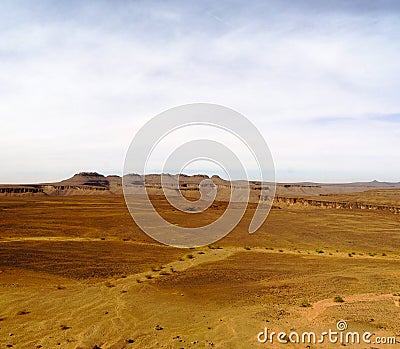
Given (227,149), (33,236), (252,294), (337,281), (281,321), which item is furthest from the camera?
(33,236)

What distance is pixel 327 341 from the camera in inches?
422

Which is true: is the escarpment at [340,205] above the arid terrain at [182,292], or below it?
above

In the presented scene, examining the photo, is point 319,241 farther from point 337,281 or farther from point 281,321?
point 281,321

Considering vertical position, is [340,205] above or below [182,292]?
above

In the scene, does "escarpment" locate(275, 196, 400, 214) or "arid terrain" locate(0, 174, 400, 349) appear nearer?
"arid terrain" locate(0, 174, 400, 349)

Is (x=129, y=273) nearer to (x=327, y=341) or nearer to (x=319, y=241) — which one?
(x=327, y=341)

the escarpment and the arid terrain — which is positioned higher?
the escarpment

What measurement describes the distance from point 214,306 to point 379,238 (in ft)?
103

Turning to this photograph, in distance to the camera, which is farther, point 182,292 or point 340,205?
point 340,205

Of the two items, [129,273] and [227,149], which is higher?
[227,149]

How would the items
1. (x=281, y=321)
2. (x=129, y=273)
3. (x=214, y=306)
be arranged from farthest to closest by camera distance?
(x=129, y=273), (x=214, y=306), (x=281, y=321)

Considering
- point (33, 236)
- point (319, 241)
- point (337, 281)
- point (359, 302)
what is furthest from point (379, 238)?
point (33, 236)

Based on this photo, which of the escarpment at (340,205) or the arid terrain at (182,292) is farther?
the escarpment at (340,205)

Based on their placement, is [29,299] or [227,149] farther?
[227,149]
